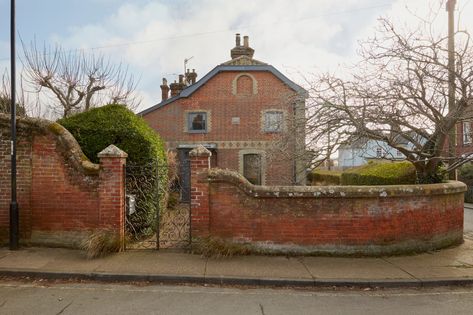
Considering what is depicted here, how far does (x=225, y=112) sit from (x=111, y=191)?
1356 centimetres

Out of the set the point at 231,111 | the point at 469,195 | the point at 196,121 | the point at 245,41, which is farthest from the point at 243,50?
the point at 469,195

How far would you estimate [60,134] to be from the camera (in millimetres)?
7867

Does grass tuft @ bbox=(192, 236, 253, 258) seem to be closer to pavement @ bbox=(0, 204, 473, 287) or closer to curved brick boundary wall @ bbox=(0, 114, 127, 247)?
pavement @ bbox=(0, 204, 473, 287)

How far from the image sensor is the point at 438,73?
8734mm

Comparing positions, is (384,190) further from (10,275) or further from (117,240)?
(10,275)

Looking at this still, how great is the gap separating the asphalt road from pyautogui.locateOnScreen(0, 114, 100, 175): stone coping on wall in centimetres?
266

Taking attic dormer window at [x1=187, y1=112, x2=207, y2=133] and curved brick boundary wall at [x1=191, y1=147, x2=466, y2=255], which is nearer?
curved brick boundary wall at [x1=191, y1=147, x2=466, y2=255]

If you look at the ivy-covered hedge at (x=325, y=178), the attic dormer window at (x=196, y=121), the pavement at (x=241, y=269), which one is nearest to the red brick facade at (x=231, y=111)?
the attic dormer window at (x=196, y=121)

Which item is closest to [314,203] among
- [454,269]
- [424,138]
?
[454,269]

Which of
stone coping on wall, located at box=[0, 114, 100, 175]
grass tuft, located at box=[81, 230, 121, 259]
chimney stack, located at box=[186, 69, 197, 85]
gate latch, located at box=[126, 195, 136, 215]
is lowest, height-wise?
grass tuft, located at box=[81, 230, 121, 259]

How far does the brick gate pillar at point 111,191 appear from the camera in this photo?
7617 mm

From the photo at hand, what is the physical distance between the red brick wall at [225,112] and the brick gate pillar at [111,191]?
12846 millimetres

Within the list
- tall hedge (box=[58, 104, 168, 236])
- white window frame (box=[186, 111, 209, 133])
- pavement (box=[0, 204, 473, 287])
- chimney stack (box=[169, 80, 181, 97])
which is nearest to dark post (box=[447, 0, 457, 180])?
pavement (box=[0, 204, 473, 287])

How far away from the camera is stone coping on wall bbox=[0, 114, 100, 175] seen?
7.82 m
